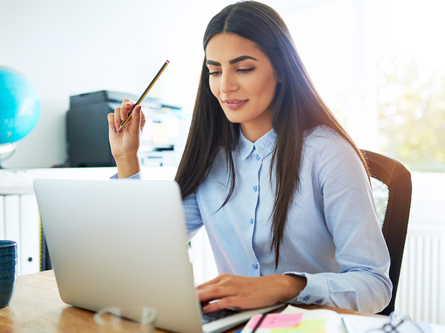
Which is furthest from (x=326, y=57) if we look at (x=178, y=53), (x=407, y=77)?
(x=178, y=53)

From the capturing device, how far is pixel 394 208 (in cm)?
96

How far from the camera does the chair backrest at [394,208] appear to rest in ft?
3.08

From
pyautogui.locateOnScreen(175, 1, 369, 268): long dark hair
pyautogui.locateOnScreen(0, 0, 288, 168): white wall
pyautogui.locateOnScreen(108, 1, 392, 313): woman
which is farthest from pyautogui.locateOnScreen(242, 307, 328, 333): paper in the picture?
pyautogui.locateOnScreen(0, 0, 288, 168): white wall

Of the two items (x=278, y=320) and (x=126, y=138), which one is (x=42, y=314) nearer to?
(x=278, y=320)

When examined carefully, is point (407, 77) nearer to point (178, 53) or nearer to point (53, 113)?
point (178, 53)

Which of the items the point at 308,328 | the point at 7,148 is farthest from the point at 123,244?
the point at 7,148

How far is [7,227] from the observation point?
5.21ft

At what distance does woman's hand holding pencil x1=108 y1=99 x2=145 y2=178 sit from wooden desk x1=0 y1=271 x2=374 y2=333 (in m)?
0.42

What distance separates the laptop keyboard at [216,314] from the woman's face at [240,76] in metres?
0.60

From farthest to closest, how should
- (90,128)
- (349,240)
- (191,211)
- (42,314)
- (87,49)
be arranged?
(87,49) → (90,128) → (191,211) → (349,240) → (42,314)

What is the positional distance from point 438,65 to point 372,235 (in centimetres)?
173

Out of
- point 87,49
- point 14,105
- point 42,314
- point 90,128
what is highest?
point 87,49

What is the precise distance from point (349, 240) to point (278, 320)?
1.15ft

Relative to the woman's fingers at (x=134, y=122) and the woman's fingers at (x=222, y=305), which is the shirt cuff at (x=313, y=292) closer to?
the woman's fingers at (x=222, y=305)
